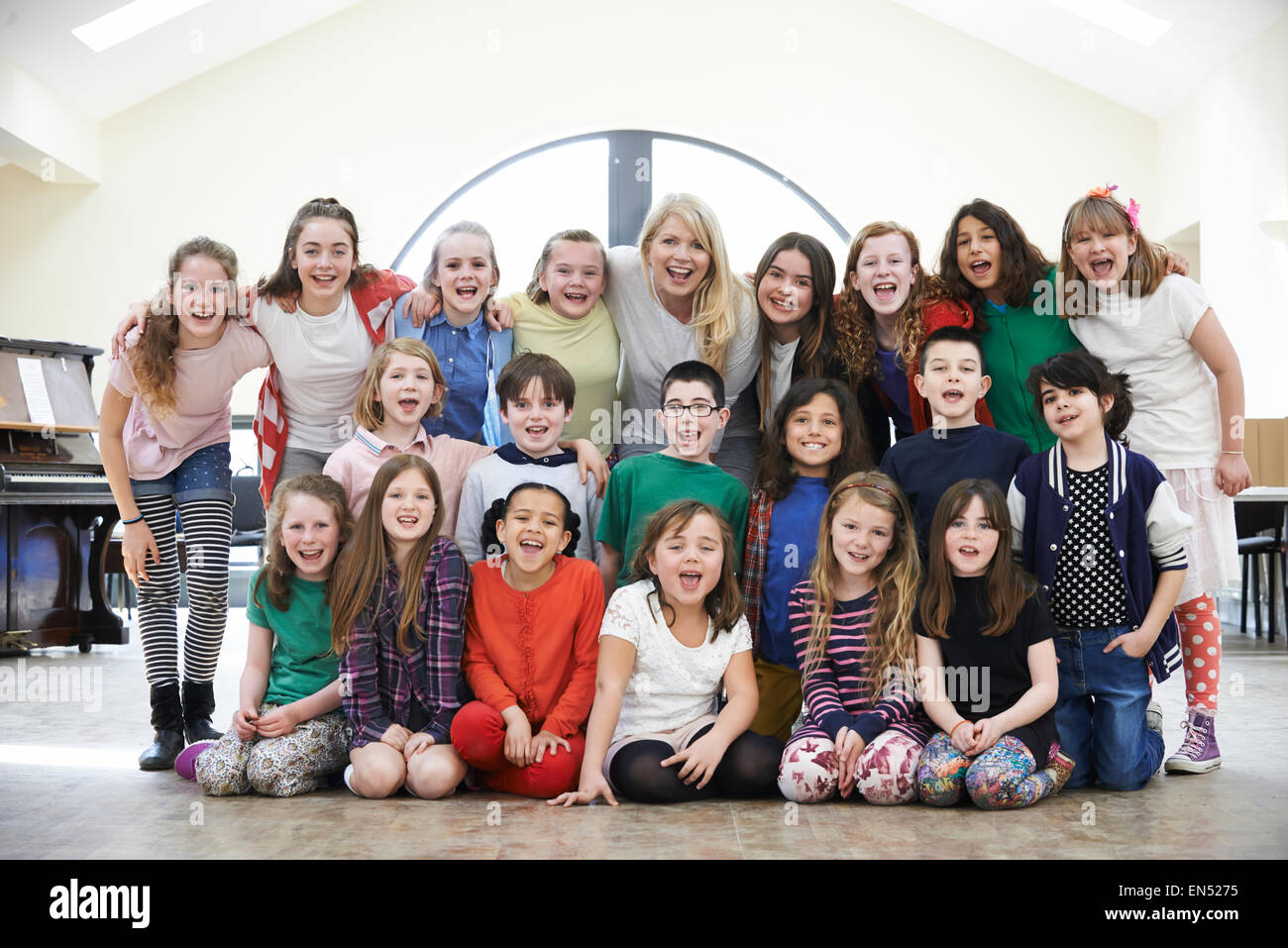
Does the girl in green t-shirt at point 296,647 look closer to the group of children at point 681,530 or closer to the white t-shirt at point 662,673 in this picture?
the group of children at point 681,530

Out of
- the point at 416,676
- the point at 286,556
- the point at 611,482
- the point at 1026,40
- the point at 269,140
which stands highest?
the point at 1026,40

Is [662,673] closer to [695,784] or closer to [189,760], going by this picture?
[695,784]

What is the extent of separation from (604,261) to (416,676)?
4.10ft

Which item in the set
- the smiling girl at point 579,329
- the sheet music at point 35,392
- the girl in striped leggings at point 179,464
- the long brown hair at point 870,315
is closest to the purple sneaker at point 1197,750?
the long brown hair at point 870,315

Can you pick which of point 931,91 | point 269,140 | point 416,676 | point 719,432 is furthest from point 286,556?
point 931,91

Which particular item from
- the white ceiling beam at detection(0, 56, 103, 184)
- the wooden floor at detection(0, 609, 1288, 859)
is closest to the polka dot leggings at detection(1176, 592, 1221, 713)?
the wooden floor at detection(0, 609, 1288, 859)

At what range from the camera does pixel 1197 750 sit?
2.63 meters

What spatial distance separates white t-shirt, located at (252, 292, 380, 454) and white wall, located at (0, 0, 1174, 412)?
4968mm

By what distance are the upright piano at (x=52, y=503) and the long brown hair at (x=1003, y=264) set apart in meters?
3.93

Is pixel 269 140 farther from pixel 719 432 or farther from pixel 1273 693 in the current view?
pixel 1273 693

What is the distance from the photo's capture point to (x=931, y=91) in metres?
7.78

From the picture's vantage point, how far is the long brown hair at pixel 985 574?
7.63 ft

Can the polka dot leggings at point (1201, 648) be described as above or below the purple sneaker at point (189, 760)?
above

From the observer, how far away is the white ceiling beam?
6.46 m
